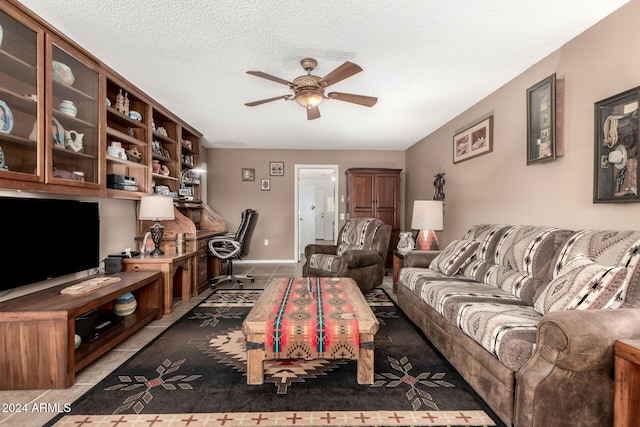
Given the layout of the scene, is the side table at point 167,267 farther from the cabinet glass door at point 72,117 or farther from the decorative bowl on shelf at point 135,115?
the decorative bowl on shelf at point 135,115

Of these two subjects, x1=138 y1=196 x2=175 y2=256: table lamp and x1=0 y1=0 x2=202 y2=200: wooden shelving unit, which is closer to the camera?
x1=0 y1=0 x2=202 y2=200: wooden shelving unit

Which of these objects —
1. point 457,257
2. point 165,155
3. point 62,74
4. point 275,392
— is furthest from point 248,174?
point 275,392

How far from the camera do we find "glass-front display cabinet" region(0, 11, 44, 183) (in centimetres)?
178

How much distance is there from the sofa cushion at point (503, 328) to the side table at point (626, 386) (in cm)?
29

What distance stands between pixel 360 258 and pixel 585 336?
8.38ft

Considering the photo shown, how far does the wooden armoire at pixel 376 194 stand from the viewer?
17.5 ft

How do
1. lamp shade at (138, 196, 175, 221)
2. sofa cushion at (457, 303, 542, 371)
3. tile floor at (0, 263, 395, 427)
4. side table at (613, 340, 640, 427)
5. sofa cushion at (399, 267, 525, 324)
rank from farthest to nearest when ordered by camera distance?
lamp shade at (138, 196, 175, 221) → sofa cushion at (399, 267, 525, 324) → tile floor at (0, 263, 395, 427) → sofa cushion at (457, 303, 542, 371) → side table at (613, 340, 640, 427)

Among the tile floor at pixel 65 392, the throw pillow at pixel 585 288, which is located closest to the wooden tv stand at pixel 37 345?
the tile floor at pixel 65 392

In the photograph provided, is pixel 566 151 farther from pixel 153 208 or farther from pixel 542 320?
pixel 153 208

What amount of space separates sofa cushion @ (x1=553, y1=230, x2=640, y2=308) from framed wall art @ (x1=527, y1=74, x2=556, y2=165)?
2.59ft

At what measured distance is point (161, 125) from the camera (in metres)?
4.02

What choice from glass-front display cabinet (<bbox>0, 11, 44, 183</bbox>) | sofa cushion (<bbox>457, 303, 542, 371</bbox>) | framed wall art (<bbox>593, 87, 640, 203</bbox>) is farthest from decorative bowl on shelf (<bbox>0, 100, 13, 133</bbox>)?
framed wall art (<bbox>593, 87, 640, 203</bbox>)

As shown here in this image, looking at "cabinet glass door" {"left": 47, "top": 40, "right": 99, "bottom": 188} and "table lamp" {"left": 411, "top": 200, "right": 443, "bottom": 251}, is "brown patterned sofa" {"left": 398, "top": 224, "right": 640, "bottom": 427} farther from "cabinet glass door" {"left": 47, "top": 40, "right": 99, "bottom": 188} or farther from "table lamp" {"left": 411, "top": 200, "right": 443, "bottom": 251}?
"cabinet glass door" {"left": 47, "top": 40, "right": 99, "bottom": 188}

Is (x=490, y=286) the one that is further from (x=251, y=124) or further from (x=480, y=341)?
(x=251, y=124)
